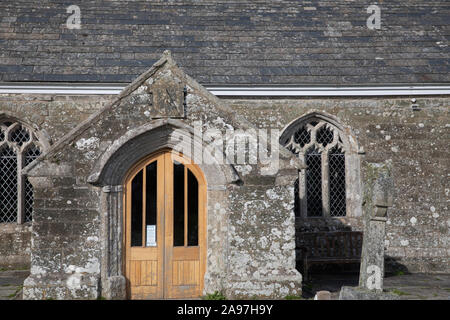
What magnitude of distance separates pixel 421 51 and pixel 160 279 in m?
8.10

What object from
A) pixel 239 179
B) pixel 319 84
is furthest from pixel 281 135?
pixel 239 179

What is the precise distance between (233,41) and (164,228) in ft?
18.0

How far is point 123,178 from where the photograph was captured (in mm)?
7617

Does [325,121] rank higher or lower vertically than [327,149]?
higher

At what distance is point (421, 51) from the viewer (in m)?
11.4

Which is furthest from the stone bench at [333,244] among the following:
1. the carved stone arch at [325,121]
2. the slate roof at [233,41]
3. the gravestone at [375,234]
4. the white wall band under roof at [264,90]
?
the slate roof at [233,41]

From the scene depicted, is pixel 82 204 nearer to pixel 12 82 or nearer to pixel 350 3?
pixel 12 82

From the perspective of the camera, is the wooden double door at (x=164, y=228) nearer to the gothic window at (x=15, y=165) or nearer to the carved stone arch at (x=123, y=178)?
the carved stone arch at (x=123, y=178)

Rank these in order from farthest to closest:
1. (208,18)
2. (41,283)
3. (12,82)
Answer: (208,18) < (12,82) < (41,283)

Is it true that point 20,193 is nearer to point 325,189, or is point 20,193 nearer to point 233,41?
point 233,41

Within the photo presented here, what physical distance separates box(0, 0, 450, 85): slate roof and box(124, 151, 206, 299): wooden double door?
316 centimetres

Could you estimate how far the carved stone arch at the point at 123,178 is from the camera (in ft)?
23.9

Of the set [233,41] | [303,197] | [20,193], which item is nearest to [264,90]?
[233,41]

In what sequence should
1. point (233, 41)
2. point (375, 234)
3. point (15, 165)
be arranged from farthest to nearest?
point (233, 41), point (15, 165), point (375, 234)
